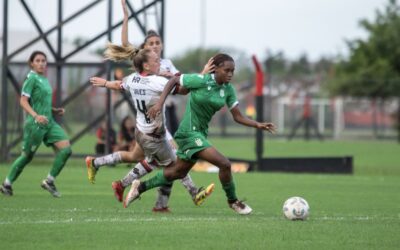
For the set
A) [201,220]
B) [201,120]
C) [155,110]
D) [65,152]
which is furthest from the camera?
[65,152]

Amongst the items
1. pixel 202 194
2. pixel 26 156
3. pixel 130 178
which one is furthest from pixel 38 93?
pixel 202 194

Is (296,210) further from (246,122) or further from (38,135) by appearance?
(38,135)

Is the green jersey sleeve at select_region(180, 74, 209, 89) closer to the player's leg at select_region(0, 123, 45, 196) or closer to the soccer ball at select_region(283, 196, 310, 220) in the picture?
the soccer ball at select_region(283, 196, 310, 220)

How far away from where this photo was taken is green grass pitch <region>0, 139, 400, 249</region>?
30.2ft

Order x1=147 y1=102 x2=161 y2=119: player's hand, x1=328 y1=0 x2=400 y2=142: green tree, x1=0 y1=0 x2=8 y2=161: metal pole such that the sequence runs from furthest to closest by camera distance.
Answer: x1=328 y1=0 x2=400 y2=142: green tree, x1=0 y1=0 x2=8 y2=161: metal pole, x1=147 y1=102 x2=161 y2=119: player's hand

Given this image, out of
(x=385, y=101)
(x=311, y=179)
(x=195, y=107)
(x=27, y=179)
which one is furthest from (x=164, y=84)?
(x=385, y=101)

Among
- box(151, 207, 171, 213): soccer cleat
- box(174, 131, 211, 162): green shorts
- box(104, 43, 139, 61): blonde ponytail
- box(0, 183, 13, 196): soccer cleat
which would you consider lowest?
box(0, 183, 13, 196): soccer cleat

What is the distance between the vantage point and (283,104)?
57.4 meters

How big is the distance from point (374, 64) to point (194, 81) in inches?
1563

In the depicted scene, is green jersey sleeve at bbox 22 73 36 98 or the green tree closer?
green jersey sleeve at bbox 22 73 36 98

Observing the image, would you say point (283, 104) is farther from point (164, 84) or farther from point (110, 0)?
point (164, 84)

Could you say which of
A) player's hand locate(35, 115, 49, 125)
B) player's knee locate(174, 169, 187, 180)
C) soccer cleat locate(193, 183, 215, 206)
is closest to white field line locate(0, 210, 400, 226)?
soccer cleat locate(193, 183, 215, 206)

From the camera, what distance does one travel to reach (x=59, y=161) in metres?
14.8

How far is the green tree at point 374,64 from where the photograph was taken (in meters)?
48.1
